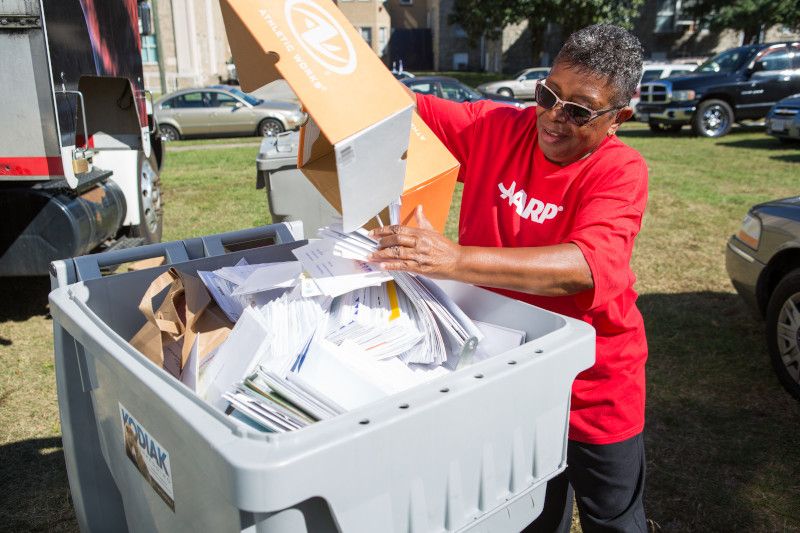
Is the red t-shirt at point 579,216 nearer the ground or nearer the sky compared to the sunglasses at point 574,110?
nearer the ground

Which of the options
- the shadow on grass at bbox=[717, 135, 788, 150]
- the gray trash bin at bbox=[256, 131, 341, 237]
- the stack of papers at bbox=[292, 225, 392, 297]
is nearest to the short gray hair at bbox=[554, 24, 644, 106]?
the stack of papers at bbox=[292, 225, 392, 297]

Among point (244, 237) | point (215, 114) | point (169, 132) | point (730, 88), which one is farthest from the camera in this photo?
point (169, 132)

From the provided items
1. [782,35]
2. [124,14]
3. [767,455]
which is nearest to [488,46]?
[782,35]

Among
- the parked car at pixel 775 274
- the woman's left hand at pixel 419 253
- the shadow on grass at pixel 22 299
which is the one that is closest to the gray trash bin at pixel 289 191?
the shadow on grass at pixel 22 299

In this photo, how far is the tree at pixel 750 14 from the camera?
107 feet

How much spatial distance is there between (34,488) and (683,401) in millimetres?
3391

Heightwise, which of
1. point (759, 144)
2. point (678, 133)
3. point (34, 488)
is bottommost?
point (34, 488)

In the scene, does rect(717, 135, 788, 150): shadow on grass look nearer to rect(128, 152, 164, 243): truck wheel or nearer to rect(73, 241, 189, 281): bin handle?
rect(128, 152, 164, 243): truck wheel

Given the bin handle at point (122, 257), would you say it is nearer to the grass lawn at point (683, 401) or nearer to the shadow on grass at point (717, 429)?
the grass lawn at point (683, 401)

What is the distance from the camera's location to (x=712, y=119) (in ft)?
47.6

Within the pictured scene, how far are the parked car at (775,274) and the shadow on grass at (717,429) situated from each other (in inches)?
10.0

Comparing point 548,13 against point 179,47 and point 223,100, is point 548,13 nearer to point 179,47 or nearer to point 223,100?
point 179,47

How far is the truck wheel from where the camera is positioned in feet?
18.8

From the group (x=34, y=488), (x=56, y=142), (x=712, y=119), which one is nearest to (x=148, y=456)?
(x=34, y=488)
